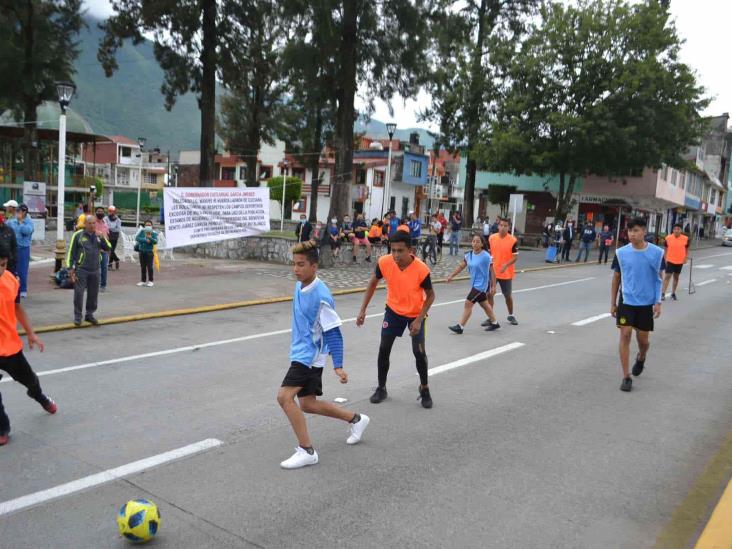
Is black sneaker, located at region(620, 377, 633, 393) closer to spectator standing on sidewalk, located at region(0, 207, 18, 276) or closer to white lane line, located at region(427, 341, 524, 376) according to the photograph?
white lane line, located at region(427, 341, 524, 376)

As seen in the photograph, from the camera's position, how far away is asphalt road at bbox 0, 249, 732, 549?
3836 millimetres

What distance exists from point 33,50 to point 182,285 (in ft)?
76.3

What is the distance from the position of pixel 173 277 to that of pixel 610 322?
10.6m

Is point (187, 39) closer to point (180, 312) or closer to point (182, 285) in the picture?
point (182, 285)

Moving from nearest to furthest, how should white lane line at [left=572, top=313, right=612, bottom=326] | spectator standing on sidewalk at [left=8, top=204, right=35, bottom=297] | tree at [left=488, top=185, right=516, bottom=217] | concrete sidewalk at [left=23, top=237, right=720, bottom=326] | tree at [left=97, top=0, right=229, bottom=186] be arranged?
concrete sidewalk at [left=23, top=237, right=720, bottom=326], white lane line at [left=572, top=313, right=612, bottom=326], spectator standing on sidewalk at [left=8, top=204, right=35, bottom=297], tree at [left=97, top=0, right=229, bottom=186], tree at [left=488, top=185, right=516, bottom=217]

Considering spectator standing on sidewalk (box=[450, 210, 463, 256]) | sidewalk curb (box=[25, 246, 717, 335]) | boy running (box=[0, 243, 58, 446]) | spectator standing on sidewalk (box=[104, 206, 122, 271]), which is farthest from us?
spectator standing on sidewalk (box=[450, 210, 463, 256])

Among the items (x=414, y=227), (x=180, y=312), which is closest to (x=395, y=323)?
(x=180, y=312)

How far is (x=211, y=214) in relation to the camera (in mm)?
17234

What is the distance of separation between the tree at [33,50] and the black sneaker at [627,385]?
3145 cm

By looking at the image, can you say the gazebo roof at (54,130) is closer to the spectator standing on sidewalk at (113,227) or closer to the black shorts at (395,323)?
the spectator standing on sidewalk at (113,227)

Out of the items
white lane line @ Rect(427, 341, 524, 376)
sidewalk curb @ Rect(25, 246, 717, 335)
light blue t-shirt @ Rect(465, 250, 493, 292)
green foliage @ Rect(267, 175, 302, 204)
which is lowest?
sidewalk curb @ Rect(25, 246, 717, 335)

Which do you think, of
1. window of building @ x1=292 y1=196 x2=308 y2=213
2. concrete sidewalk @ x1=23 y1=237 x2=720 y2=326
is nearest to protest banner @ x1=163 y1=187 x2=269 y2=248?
concrete sidewalk @ x1=23 y1=237 x2=720 y2=326

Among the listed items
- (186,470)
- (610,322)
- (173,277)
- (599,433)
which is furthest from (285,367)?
(173,277)

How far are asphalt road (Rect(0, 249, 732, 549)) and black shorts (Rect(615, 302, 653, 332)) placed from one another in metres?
0.77
